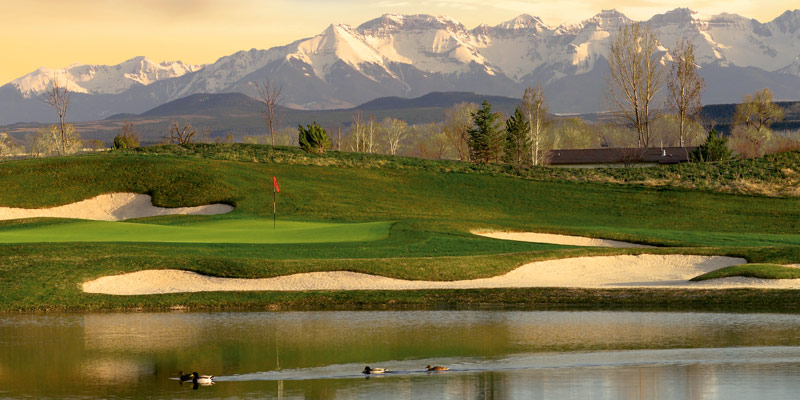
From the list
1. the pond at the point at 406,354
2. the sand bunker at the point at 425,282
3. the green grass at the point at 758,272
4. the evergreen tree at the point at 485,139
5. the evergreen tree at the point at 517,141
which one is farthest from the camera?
the evergreen tree at the point at 485,139

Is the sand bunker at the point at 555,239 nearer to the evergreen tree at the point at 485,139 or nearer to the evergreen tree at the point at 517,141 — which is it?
the evergreen tree at the point at 517,141

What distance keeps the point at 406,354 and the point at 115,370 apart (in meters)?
6.51

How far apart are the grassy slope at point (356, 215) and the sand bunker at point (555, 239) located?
60 centimetres

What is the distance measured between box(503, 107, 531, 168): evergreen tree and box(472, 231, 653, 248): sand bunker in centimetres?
6312

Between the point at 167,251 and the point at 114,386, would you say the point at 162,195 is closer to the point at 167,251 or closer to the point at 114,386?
the point at 167,251

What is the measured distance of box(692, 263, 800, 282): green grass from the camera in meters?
32.6

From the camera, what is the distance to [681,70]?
104m

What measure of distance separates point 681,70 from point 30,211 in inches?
2811

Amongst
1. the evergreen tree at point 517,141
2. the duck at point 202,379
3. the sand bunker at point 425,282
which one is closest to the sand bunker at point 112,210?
the sand bunker at point 425,282

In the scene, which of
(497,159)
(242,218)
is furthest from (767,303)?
(497,159)

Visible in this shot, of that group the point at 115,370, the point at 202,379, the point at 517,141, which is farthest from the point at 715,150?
the point at 202,379

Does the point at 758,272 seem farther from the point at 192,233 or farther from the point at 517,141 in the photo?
the point at 517,141

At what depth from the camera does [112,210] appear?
64.3 meters

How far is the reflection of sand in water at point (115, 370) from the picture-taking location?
19639 mm
